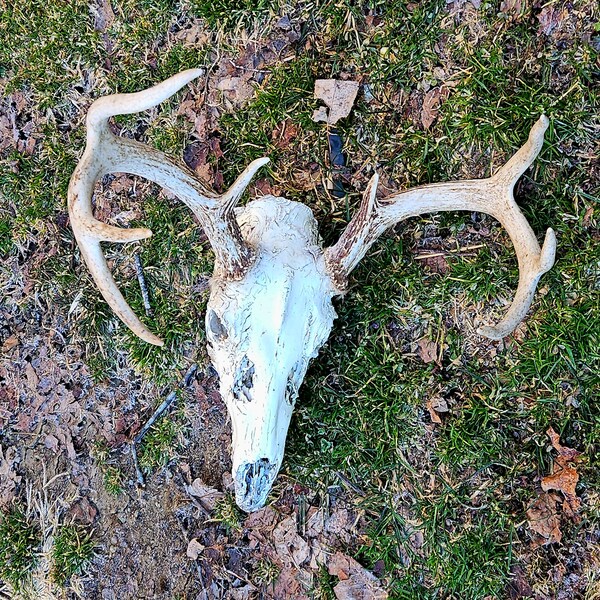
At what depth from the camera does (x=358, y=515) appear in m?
3.80

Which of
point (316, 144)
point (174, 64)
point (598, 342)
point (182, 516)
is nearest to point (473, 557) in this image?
point (598, 342)

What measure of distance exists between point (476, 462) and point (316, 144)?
212 centimetres

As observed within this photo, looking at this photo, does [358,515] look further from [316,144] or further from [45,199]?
[45,199]

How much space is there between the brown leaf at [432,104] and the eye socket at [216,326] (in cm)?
168

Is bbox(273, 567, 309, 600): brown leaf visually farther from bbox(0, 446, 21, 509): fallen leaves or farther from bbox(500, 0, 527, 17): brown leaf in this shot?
bbox(500, 0, 527, 17): brown leaf

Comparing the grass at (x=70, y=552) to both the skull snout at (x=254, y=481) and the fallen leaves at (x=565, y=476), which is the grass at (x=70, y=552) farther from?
the fallen leaves at (x=565, y=476)

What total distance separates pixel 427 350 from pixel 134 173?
1.99 meters

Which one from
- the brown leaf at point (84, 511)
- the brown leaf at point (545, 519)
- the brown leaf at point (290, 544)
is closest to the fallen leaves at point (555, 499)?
the brown leaf at point (545, 519)

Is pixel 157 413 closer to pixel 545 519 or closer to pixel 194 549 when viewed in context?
pixel 194 549

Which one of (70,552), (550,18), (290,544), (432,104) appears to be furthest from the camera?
(70,552)

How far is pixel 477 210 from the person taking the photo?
3109 mm

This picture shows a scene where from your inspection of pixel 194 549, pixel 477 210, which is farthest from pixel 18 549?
pixel 477 210

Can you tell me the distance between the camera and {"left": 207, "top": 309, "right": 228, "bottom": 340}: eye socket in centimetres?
298

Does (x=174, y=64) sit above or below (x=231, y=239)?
above
